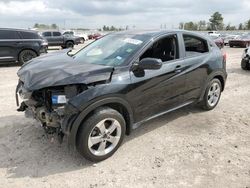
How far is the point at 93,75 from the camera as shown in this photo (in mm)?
3740

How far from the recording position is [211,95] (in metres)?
5.91

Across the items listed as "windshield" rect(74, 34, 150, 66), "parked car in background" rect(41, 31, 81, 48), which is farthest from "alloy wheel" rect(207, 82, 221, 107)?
"parked car in background" rect(41, 31, 81, 48)

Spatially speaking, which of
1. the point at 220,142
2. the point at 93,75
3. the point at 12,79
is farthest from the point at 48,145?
the point at 12,79

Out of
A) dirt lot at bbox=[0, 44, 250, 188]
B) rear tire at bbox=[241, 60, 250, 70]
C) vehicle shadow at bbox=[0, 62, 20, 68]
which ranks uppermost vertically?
rear tire at bbox=[241, 60, 250, 70]

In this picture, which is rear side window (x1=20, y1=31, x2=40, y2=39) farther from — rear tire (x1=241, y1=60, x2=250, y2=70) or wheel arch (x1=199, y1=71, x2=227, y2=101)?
wheel arch (x1=199, y1=71, x2=227, y2=101)

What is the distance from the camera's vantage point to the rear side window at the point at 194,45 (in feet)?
16.9

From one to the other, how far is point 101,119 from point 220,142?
2.07 meters

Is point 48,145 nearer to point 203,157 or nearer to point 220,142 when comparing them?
point 203,157

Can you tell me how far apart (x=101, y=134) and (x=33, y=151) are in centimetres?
110

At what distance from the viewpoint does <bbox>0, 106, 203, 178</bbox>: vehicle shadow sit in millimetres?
3734

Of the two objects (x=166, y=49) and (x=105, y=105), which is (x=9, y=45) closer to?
(x=166, y=49)

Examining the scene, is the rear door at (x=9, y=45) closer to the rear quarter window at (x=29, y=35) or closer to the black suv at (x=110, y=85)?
the rear quarter window at (x=29, y=35)

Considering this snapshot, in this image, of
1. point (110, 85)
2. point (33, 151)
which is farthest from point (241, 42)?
point (33, 151)

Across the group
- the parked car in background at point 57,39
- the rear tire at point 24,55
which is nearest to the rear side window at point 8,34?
the rear tire at point 24,55
